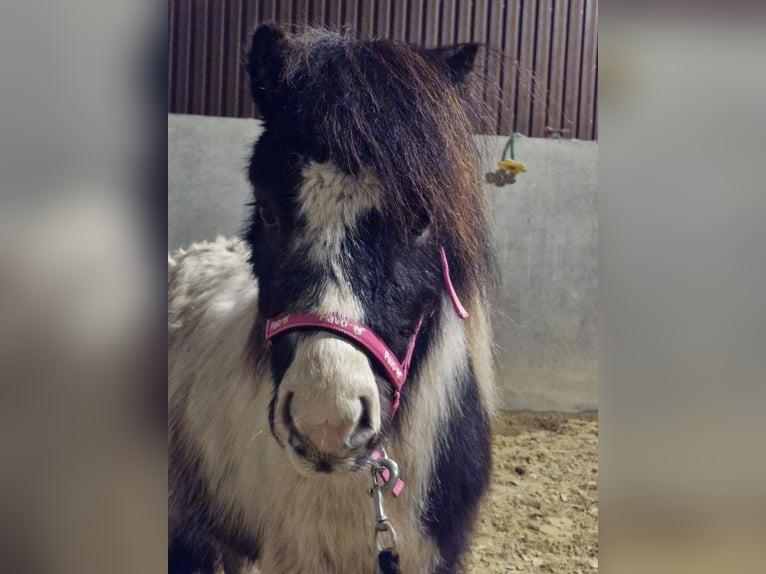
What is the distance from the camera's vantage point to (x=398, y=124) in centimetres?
122

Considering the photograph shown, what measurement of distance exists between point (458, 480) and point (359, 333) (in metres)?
0.59

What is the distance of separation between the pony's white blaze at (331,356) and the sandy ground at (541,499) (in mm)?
1037

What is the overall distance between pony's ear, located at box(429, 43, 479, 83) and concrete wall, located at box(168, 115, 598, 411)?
687 mm

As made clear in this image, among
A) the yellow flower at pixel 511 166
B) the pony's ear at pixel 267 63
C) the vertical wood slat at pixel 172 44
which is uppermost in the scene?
the vertical wood slat at pixel 172 44

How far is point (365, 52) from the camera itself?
1.26m

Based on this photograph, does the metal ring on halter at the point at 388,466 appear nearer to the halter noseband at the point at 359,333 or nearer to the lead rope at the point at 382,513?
the lead rope at the point at 382,513

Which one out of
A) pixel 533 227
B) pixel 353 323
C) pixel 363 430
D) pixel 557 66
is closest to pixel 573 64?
pixel 557 66

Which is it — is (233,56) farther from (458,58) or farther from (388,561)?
(388,561)

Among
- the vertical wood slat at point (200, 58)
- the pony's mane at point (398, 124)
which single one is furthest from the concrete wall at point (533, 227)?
the pony's mane at point (398, 124)

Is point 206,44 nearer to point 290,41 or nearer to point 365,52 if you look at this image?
point 290,41

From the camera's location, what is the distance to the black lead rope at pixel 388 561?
3.71 feet

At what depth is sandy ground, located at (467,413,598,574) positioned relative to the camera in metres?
2.04
